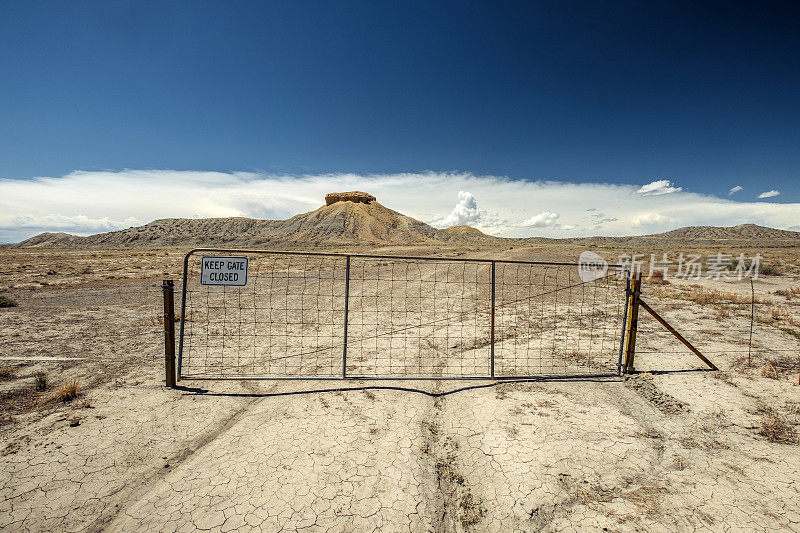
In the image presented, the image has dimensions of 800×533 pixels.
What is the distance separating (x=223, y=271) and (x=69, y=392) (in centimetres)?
267

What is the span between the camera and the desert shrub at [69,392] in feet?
15.6

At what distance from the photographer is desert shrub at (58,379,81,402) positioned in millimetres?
4754

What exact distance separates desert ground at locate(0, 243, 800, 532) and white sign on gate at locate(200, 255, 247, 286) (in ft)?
5.66

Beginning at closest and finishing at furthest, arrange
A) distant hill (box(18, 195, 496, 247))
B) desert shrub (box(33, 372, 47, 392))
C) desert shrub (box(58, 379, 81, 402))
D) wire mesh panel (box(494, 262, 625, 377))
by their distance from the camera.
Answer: desert shrub (box(58, 379, 81, 402)), desert shrub (box(33, 372, 47, 392)), wire mesh panel (box(494, 262, 625, 377)), distant hill (box(18, 195, 496, 247))

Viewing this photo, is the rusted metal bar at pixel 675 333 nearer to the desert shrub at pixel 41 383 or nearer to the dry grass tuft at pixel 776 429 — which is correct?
the dry grass tuft at pixel 776 429

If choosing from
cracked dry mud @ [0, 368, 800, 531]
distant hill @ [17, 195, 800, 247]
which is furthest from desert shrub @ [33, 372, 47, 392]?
distant hill @ [17, 195, 800, 247]

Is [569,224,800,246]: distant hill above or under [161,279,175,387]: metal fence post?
above

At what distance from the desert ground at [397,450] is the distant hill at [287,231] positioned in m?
111

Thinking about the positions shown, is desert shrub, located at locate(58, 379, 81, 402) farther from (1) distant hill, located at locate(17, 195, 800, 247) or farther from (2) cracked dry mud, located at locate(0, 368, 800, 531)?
(1) distant hill, located at locate(17, 195, 800, 247)

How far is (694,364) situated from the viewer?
21.0 ft

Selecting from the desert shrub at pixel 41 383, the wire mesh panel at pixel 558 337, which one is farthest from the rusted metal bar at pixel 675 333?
the desert shrub at pixel 41 383

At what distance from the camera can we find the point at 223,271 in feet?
17.5

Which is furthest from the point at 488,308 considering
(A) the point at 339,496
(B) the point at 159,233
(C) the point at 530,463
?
(B) the point at 159,233

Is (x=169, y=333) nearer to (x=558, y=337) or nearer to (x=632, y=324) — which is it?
(x=632, y=324)
